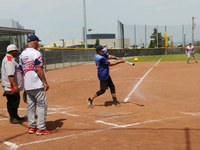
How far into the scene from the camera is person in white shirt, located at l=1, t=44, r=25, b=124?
7969mm

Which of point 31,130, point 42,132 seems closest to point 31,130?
point 31,130

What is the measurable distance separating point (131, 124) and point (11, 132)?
8.33ft

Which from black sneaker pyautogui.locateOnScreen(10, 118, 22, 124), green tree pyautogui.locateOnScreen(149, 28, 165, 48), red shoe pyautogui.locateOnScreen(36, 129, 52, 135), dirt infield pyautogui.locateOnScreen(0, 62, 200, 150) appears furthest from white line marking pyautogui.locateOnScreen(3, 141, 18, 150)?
green tree pyautogui.locateOnScreen(149, 28, 165, 48)

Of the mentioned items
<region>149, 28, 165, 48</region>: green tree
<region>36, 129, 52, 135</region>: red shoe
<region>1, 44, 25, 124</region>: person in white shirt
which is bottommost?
<region>36, 129, 52, 135</region>: red shoe

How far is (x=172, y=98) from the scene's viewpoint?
37.7 feet

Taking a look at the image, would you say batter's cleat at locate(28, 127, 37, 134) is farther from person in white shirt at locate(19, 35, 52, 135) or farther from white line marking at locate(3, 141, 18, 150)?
white line marking at locate(3, 141, 18, 150)

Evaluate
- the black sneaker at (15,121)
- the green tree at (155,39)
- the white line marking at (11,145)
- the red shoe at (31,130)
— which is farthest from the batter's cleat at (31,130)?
the green tree at (155,39)

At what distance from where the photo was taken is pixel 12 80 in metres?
7.94

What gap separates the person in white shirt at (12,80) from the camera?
26.1 feet

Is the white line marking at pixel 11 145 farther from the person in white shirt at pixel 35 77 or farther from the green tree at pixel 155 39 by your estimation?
the green tree at pixel 155 39

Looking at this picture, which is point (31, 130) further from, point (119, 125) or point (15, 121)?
point (119, 125)

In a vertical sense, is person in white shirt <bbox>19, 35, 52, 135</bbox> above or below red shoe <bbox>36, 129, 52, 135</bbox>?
above

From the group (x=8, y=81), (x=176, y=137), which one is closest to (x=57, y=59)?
(x=8, y=81)

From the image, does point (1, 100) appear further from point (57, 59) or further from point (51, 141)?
point (57, 59)
